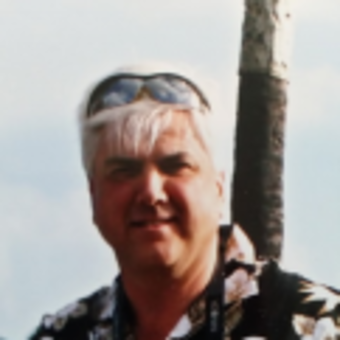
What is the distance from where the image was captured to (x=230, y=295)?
10.2 ft

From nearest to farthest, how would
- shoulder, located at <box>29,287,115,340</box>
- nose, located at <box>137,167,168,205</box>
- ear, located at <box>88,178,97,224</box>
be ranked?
nose, located at <box>137,167,168,205</box> → ear, located at <box>88,178,97,224</box> → shoulder, located at <box>29,287,115,340</box>

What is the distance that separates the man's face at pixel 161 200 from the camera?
9.98ft

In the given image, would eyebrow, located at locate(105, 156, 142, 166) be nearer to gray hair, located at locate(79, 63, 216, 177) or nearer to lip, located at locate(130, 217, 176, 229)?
gray hair, located at locate(79, 63, 216, 177)

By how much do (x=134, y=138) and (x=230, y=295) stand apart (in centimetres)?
52

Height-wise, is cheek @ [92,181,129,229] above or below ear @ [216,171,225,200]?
below

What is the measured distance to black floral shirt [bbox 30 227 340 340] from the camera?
10.1ft

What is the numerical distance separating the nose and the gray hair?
71mm

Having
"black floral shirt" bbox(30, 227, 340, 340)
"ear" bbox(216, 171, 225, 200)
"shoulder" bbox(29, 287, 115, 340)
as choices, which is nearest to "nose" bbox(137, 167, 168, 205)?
"ear" bbox(216, 171, 225, 200)

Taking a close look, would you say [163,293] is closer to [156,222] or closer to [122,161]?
[156,222]

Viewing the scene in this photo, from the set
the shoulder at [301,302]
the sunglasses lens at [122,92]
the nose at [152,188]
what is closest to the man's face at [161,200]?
the nose at [152,188]

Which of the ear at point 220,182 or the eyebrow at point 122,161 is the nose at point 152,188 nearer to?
the eyebrow at point 122,161

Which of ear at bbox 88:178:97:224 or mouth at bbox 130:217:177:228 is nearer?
mouth at bbox 130:217:177:228

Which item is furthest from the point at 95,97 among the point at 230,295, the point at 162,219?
the point at 230,295

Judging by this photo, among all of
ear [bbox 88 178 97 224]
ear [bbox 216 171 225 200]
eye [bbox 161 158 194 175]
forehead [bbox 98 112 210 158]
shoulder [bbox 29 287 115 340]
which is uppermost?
forehead [bbox 98 112 210 158]
